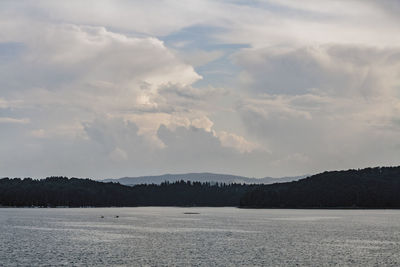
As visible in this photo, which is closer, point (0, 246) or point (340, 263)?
point (340, 263)

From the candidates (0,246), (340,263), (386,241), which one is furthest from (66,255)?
(386,241)

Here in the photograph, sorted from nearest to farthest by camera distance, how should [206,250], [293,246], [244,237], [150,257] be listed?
[150,257], [206,250], [293,246], [244,237]

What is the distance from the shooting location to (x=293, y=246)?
412 feet

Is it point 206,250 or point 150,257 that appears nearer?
point 150,257

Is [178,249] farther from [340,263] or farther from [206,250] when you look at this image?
[340,263]

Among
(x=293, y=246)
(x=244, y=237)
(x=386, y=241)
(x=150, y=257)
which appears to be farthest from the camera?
(x=244, y=237)

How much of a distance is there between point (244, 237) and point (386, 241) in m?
37.5

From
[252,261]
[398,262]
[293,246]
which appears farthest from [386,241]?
[252,261]

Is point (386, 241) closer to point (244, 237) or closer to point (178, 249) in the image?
point (244, 237)

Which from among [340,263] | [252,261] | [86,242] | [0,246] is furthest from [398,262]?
[0,246]

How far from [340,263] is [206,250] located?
3067 centimetres

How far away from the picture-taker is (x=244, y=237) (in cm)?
15062

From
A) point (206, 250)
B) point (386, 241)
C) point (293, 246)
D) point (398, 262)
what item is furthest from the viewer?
point (386, 241)

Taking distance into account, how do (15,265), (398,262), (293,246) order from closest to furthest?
(15,265) < (398,262) < (293,246)
